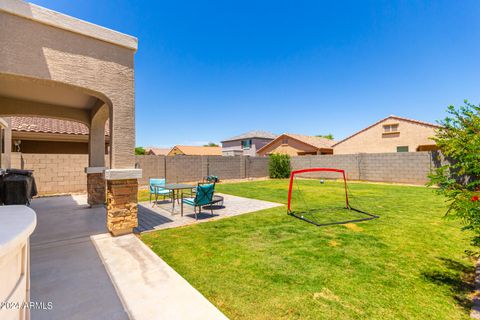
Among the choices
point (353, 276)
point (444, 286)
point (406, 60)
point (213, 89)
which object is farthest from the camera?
point (213, 89)

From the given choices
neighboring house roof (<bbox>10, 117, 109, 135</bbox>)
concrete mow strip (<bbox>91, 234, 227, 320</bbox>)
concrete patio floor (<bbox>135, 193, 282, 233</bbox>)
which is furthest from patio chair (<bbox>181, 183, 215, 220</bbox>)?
neighboring house roof (<bbox>10, 117, 109, 135</bbox>)

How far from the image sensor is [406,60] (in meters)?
15.8

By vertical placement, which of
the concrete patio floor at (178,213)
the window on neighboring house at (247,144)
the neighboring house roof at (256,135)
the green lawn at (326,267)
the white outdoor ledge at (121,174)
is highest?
the neighboring house roof at (256,135)

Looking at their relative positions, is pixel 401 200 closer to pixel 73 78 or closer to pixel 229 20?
pixel 73 78

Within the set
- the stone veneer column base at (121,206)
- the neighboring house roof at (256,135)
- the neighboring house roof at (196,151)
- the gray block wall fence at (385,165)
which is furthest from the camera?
the neighboring house roof at (196,151)

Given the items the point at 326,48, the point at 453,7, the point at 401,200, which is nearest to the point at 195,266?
the point at 401,200

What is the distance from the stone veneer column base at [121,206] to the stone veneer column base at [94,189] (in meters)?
4.01

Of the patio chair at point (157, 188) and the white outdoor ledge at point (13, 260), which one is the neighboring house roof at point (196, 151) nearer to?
the patio chair at point (157, 188)

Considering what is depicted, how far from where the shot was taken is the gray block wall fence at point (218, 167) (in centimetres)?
1112

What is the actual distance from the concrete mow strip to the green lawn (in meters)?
0.17

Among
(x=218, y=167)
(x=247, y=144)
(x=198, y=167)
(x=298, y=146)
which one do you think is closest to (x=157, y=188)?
(x=198, y=167)

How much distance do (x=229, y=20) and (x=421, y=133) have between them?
20.3 metres

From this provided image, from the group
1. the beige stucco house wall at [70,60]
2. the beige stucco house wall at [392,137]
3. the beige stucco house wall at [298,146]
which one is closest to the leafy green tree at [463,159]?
the beige stucco house wall at [70,60]

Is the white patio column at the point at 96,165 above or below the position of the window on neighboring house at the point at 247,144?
below
